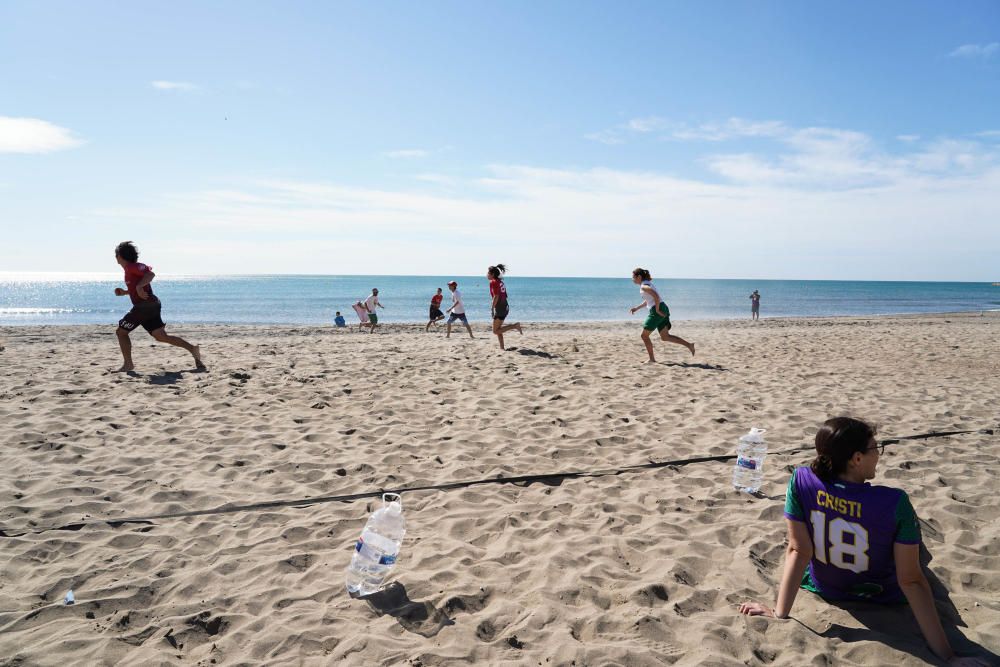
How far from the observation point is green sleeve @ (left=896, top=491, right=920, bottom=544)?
8.31 feet

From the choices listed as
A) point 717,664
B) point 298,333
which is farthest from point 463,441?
point 298,333

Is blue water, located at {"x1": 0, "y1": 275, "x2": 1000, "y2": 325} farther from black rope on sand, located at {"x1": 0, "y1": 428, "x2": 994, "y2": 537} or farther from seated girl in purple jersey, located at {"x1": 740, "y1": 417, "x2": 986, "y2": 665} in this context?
seated girl in purple jersey, located at {"x1": 740, "y1": 417, "x2": 986, "y2": 665}

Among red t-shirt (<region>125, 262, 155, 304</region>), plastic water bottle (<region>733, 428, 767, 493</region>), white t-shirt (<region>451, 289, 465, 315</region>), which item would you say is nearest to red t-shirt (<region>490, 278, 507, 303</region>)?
white t-shirt (<region>451, 289, 465, 315</region>)

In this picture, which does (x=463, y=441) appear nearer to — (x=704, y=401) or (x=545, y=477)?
(x=545, y=477)

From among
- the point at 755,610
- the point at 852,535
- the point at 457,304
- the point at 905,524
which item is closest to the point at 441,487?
the point at 755,610

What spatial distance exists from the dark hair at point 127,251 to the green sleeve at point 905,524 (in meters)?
9.74

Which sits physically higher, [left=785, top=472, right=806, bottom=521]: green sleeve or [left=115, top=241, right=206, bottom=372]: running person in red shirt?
[left=115, top=241, right=206, bottom=372]: running person in red shirt

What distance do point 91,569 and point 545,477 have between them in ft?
10.6

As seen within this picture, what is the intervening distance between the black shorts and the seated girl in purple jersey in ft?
29.9

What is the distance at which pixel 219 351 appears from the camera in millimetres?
12258

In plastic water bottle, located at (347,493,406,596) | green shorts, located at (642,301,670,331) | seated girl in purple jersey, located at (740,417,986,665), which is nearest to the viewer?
seated girl in purple jersey, located at (740,417,986,665)

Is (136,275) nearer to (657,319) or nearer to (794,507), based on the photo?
(657,319)

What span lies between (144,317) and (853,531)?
376 inches

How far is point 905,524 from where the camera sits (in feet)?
8.38
